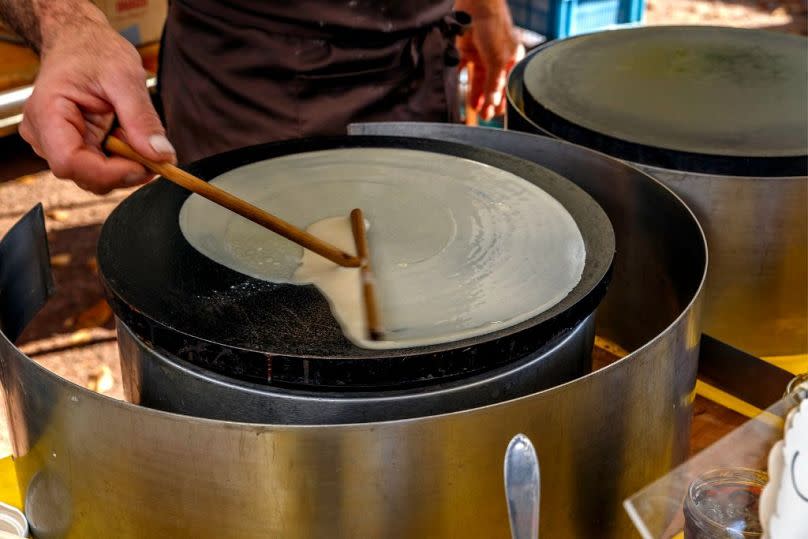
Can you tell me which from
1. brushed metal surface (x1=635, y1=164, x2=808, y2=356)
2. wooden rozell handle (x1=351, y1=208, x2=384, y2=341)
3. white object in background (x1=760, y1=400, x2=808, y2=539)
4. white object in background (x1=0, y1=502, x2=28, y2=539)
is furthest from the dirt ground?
white object in background (x1=760, y1=400, x2=808, y2=539)

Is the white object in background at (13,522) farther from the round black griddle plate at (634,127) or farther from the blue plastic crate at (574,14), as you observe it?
the blue plastic crate at (574,14)

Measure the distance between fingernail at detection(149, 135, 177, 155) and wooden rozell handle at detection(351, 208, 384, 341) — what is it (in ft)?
0.73

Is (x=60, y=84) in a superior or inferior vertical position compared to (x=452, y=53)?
superior

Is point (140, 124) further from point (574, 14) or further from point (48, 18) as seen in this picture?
A: point (574, 14)

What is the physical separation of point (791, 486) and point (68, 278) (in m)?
3.09

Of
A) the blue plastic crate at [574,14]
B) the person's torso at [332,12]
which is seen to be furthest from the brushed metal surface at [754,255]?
the blue plastic crate at [574,14]

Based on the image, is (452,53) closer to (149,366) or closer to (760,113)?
(760,113)

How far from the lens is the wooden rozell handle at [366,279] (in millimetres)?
917

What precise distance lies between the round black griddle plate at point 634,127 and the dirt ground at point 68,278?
1.80m

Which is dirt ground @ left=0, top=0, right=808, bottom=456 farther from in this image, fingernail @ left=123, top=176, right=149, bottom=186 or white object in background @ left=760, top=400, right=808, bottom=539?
white object in background @ left=760, top=400, right=808, bottom=539

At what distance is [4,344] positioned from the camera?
892 millimetres

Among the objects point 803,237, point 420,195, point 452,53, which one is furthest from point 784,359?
point 452,53

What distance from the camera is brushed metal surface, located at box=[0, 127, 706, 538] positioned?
2.57 feet

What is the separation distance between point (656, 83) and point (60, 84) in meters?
0.90
